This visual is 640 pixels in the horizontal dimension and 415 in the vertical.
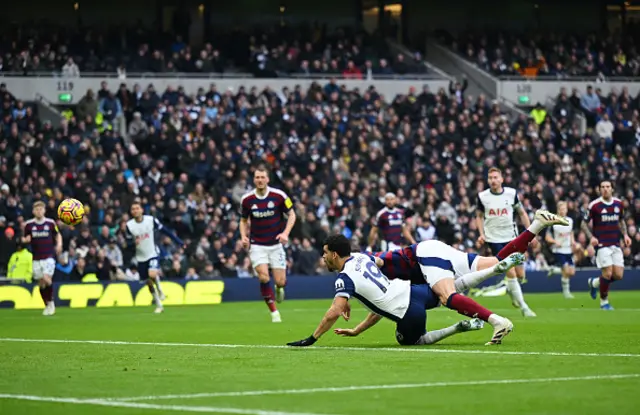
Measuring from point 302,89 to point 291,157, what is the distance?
6.51m

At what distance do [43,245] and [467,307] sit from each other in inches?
591

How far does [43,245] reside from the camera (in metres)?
26.6

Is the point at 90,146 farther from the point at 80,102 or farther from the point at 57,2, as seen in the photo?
the point at 57,2

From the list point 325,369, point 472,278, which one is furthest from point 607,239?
point 325,369

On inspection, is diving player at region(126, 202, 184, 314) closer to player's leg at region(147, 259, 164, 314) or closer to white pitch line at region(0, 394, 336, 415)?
player's leg at region(147, 259, 164, 314)

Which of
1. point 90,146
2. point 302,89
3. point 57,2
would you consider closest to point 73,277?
point 90,146

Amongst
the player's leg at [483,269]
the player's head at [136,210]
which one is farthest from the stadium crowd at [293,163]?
the player's leg at [483,269]

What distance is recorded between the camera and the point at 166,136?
3653 centimetres

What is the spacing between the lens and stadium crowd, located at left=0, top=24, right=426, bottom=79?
4062 cm

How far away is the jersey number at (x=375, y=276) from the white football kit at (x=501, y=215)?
28.5ft

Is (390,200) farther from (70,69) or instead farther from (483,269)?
(70,69)

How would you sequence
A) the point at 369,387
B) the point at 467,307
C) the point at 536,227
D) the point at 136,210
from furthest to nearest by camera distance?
1. the point at 136,210
2. the point at 536,227
3. the point at 467,307
4. the point at 369,387

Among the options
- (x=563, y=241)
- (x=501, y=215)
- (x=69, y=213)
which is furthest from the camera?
(x=563, y=241)

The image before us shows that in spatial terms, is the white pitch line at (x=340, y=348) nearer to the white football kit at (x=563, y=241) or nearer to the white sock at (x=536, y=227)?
the white sock at (x=536, y=227)
